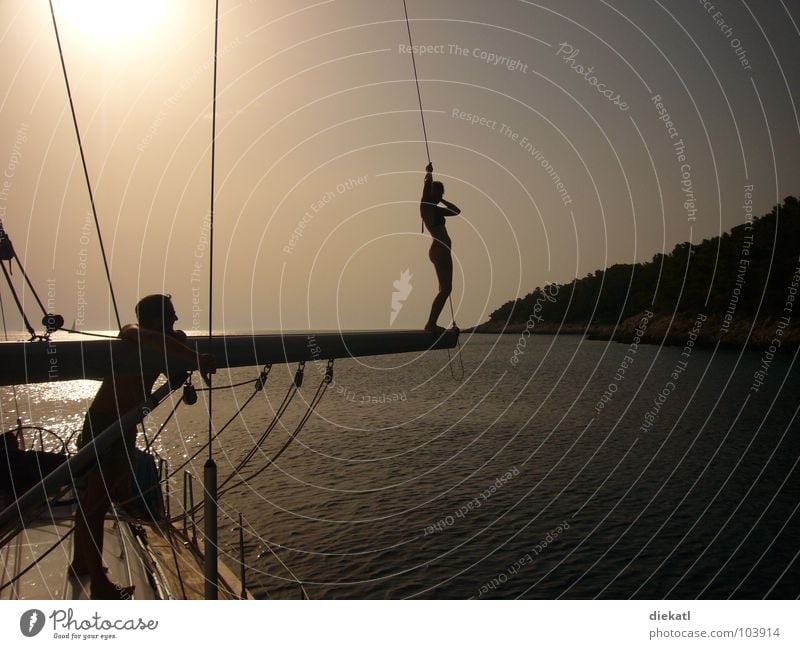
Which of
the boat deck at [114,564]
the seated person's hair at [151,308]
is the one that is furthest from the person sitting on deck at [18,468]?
the seated person's hair at [151,308]

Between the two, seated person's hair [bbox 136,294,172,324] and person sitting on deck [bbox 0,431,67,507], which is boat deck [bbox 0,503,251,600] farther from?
seated person's hair [bbox 136,294,172,324]

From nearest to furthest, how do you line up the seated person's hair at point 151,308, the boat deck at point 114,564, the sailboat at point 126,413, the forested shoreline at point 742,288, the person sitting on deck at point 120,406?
1. the sailboat at point 126,413
2. the person sitting on deck at point 120,406
3. the seated person's hair at point 151,308
4. the boat deck at point 114,564
5. the forested shoreline at point 742,288

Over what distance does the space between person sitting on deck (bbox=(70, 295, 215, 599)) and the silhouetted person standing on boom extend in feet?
17.2

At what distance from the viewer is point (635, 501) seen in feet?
113

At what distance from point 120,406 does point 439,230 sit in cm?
630

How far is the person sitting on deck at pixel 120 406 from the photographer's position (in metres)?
6.29

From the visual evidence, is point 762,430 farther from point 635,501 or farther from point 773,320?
point 773,320

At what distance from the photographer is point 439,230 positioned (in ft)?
37.0

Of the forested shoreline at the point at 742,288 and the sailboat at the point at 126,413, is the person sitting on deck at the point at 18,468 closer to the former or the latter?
the sailboat at the point at 126,413

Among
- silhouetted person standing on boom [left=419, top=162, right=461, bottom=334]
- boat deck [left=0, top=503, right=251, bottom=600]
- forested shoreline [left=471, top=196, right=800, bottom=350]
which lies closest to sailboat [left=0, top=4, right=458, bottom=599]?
boat deck [left=0, top=503, right=251, bottom=600]

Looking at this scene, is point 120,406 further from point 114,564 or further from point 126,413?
point 114,564

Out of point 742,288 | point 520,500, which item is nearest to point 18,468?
point 520,500

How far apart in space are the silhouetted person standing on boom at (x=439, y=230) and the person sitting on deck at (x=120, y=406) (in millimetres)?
5231

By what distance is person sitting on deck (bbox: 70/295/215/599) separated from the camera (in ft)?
20.6
